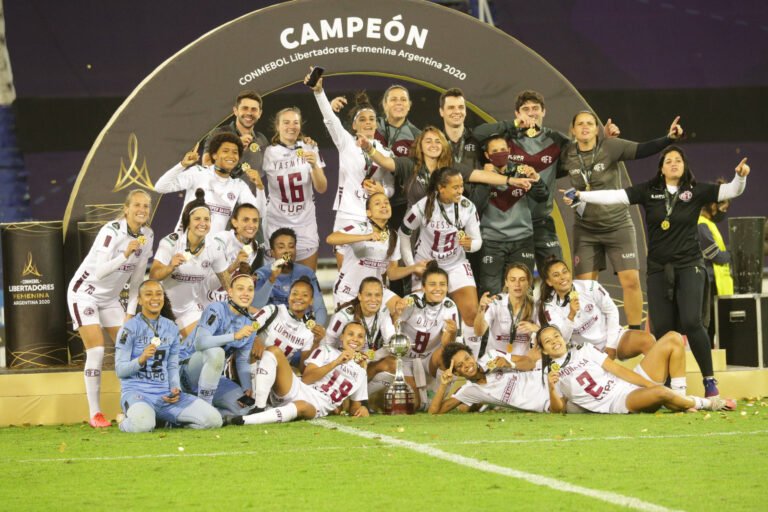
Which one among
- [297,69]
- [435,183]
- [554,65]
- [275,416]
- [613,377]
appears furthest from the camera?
[554,65]

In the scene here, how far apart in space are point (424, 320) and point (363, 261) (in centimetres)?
60

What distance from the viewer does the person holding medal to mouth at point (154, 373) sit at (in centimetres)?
718

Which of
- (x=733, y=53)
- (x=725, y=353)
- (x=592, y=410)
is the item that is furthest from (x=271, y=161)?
(x=733, y=53)

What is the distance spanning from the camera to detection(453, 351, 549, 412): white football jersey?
7.64 metres

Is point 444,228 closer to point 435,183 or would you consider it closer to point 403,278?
point 435,183

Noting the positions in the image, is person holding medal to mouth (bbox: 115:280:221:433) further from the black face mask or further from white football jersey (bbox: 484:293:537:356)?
the black face mask

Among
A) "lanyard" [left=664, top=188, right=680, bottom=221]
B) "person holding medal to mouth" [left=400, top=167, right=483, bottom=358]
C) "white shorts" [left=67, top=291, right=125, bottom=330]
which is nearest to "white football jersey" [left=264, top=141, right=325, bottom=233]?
"person holding medal to mouth" [left=400, top=167, right=483, bottom=358]

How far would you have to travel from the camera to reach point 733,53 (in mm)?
12297

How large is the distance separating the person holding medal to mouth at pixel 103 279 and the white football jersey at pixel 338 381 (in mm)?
1228

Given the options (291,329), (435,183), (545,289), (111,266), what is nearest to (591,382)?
(545,289)

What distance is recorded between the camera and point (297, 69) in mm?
8867

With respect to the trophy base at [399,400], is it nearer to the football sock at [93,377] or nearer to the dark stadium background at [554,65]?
the football sock at [93,377]

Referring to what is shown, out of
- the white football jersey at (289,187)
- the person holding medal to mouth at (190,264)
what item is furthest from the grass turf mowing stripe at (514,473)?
the white football jersey at (289,187)

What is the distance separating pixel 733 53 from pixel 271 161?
586 cm
